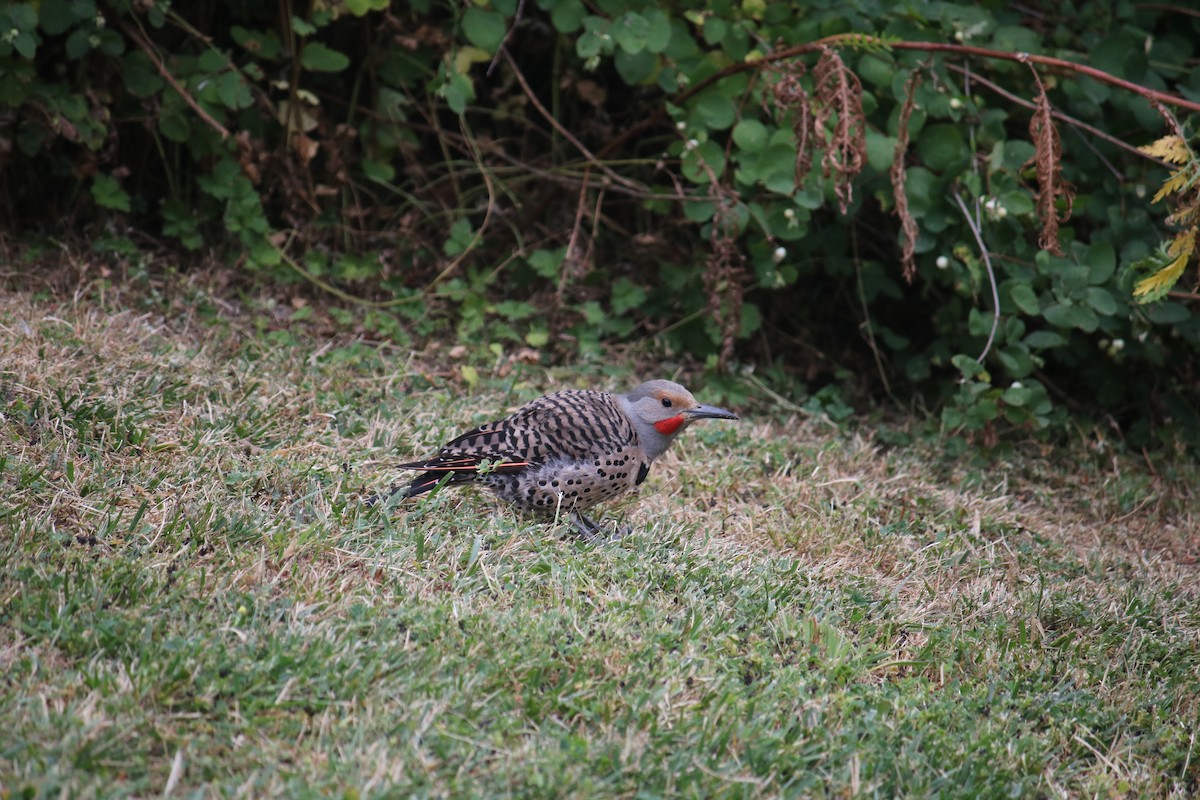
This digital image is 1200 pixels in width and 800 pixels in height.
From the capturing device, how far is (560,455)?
3.85m

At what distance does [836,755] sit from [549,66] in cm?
441

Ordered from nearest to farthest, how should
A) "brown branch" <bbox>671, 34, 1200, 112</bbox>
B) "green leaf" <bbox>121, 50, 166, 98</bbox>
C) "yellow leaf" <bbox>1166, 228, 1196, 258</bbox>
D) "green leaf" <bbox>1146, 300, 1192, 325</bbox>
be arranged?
"yellow leaf" <bbox>1166, 228, 1196, 258</bbox>, "brown branch" <bbox>671, 34, 1200, 112</bbox>, "green leaf" <bbox>1146, 300, 1192, 325</bbox>, "green leaf" <bbox>121, 50, 166, 98</bbox>

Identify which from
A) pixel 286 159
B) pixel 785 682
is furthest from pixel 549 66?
pixel 785 682

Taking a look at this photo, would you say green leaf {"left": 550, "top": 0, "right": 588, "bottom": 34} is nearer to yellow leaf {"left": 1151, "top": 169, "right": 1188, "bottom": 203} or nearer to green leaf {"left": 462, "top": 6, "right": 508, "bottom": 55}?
green leaf {"left": 462, "top": 6, "right": 508, "bottom": 55}

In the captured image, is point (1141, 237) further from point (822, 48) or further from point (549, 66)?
point (549, 66)

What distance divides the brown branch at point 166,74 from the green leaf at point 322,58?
0.50 metres

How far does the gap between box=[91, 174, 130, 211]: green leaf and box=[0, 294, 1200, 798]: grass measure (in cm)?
70

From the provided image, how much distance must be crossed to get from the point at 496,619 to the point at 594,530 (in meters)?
0.91

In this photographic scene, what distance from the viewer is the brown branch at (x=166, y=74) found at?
16.5 ft

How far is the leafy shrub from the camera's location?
16.1 ft

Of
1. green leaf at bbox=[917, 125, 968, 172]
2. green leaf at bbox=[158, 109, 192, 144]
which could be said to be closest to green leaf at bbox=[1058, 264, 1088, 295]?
green leaf at bbox=[917, 125, 968, 172]

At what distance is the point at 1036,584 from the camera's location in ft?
13.3

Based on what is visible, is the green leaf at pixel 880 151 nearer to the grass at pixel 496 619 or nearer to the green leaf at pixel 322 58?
the grass at pixel 496 619

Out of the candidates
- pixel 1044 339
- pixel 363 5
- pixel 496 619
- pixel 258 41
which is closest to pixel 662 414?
pixel 496 619
